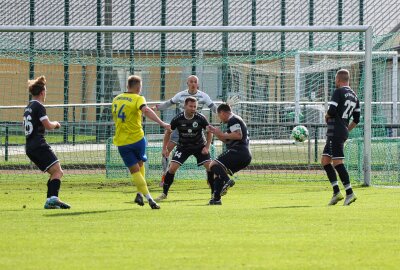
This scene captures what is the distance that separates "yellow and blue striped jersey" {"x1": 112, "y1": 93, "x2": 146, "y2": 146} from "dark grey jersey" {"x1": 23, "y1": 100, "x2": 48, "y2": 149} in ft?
3.27

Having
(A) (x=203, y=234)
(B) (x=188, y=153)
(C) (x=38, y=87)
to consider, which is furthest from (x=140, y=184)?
(A) (x=203, y=234)

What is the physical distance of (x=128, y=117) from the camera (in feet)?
45.3

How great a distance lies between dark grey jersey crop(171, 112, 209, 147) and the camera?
16094 millimetres

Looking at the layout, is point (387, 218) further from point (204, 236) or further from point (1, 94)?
point (1, 94)

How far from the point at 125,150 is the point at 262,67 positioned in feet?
31.3

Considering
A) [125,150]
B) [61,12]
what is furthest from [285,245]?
[61,12]

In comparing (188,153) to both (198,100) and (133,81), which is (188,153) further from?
(133,81)

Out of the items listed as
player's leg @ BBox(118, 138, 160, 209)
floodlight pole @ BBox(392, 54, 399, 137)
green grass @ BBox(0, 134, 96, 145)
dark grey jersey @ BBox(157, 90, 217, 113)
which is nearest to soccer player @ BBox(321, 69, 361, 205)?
player's leg @ BBox(118, 138, 160, 209)

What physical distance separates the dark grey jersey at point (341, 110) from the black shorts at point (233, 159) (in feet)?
4.35

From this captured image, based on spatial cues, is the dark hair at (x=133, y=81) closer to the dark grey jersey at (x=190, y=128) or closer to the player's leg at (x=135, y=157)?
the player's leg at (x=135, y=157)

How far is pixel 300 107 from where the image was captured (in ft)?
81.0

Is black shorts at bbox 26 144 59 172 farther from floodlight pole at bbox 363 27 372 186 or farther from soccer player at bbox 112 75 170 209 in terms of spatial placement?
floodlight pole at bbox 363 27 372 186

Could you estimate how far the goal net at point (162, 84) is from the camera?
2211 centimetres

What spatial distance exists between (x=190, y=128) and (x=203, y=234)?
6.16m
